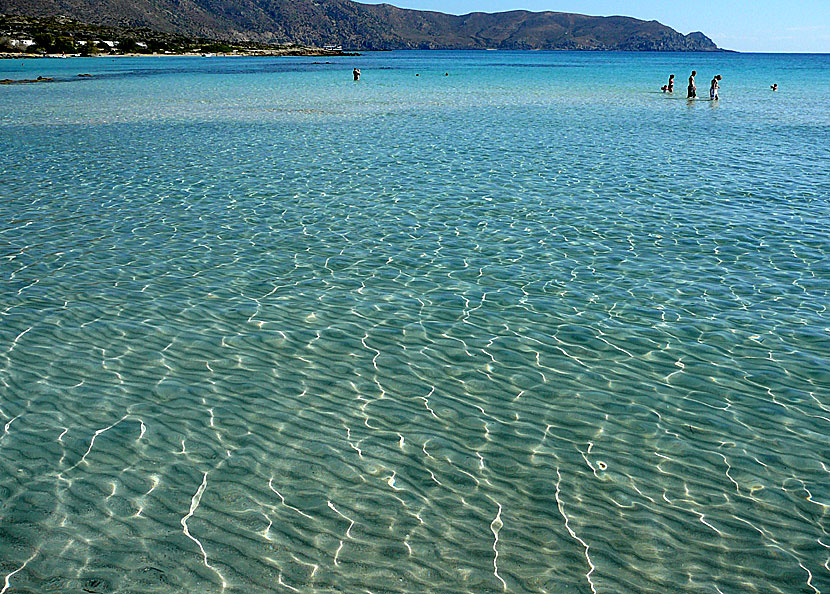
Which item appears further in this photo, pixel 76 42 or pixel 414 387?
pixel 76 42

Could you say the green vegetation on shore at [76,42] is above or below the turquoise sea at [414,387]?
above

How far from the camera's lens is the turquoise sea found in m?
6.57

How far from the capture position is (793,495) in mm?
7434

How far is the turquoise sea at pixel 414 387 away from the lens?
657 centimetres

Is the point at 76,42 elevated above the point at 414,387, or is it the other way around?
the point at 76,42

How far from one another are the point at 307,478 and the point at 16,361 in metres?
5.15

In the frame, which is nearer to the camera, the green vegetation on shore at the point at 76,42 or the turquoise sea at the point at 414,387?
the turquoise sea at the point at 414,387

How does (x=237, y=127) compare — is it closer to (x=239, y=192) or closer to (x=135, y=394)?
(x=239, y=192)

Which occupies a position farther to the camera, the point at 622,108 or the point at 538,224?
the point at 622,108

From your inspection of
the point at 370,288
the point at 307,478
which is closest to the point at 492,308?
the point at 370,288

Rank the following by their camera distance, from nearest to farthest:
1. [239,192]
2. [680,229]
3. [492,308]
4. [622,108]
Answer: [492,308] < [680,229] < [239,192] < [622,108]

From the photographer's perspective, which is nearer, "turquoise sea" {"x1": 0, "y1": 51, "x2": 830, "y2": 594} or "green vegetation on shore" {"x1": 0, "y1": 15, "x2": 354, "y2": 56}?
"turquoise sea" {"x1": 0, "y1": 51, "x2": 830, "y2": 594}

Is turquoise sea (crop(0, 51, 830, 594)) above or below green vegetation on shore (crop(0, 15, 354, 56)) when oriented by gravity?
below

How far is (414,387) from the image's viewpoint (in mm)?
9547
